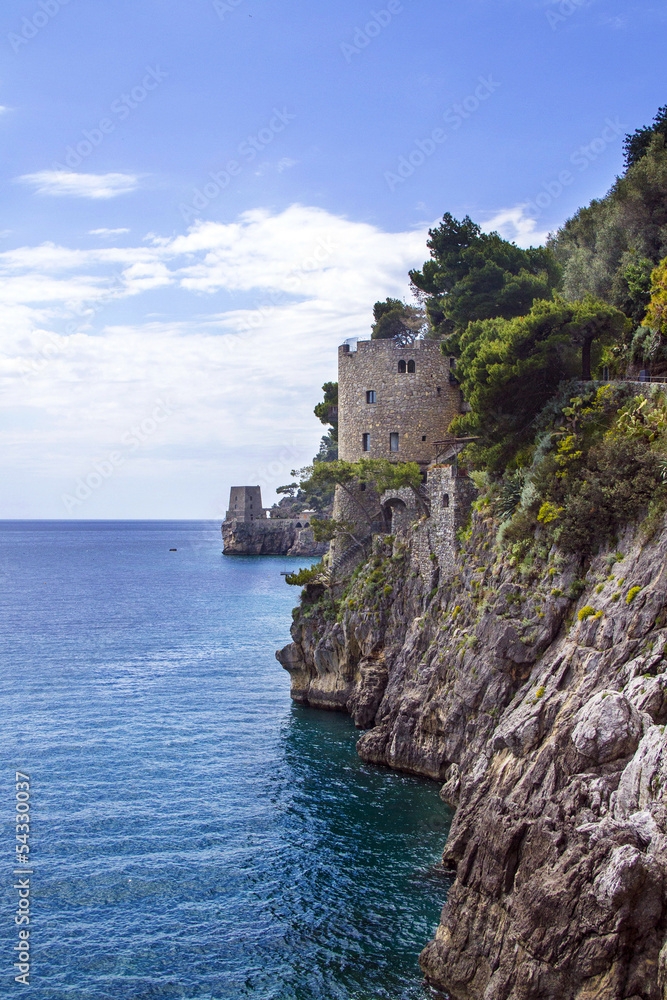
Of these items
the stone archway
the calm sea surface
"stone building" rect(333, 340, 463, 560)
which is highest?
"stone building" rect(333, 340, 463, 560)

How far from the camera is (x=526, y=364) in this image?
30.6 metres

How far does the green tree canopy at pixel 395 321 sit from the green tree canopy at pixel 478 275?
676 centimetres

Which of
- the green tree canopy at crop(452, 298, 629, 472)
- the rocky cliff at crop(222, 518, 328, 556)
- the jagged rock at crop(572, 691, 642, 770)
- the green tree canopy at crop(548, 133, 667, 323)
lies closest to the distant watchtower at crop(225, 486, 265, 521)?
the rocky cliff at crop(222, 518, 328, 556)

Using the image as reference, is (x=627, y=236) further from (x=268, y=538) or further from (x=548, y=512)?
A: (x=268, y=538)

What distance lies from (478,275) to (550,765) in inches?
1180

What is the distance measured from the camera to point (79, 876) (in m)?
23.8

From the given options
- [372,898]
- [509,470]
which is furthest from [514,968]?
[509,470]

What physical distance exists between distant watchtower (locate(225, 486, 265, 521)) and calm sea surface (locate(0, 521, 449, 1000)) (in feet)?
293

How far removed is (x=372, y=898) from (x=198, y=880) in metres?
4.97

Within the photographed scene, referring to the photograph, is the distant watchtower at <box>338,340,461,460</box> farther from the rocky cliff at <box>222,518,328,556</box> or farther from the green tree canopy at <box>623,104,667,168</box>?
the rocky cliff at <box>222,518,328,556</box>

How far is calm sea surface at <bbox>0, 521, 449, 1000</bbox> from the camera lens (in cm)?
1964

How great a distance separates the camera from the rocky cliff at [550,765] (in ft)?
51.1

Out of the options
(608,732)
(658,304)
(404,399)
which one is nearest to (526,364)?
(658,304)

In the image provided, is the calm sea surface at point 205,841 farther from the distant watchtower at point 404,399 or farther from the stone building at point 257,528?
the stone building at point 257,528
